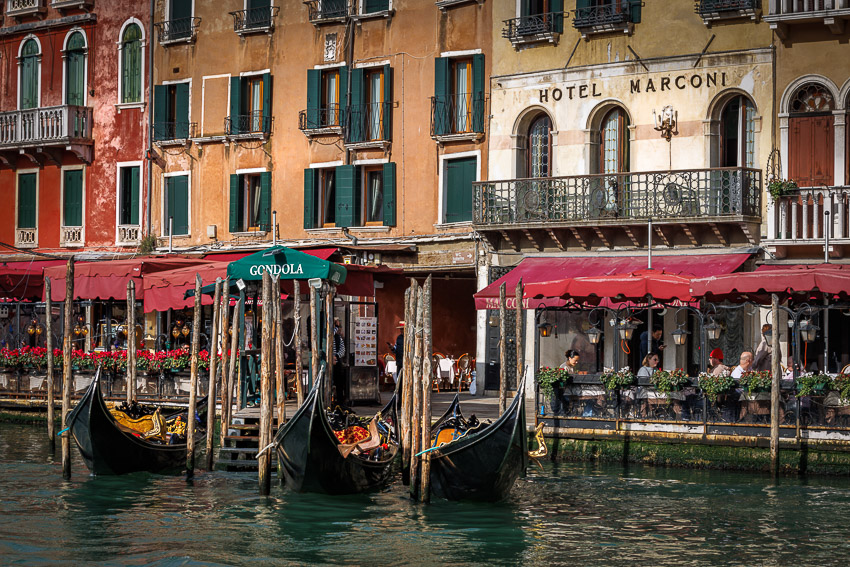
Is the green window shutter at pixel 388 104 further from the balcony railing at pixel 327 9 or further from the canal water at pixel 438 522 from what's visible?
the canal water at pixel 438 522

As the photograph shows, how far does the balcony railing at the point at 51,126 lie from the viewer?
34125 millimetres

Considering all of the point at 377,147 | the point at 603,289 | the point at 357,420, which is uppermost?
the point at 377,147

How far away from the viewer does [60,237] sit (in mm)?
34750

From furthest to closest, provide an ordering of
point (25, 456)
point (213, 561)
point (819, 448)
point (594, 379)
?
point (25, 456) < point (594, 379) < point (819, 448) < point (213, 561)

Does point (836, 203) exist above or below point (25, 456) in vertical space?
above

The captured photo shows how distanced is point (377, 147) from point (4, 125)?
10530 mm

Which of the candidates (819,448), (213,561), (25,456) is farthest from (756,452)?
(25,456)

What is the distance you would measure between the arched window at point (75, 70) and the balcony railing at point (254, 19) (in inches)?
181

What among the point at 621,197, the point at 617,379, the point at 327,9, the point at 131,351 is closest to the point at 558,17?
the point at 621,197

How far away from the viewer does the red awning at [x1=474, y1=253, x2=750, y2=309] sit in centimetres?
2494

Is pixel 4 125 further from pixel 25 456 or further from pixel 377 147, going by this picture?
pixel 25 456

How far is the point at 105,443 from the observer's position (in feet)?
67.1

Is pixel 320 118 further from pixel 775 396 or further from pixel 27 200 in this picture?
pixel 775 396


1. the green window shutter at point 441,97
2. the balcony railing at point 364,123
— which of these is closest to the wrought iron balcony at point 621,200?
the green window shutter at point 441,97
